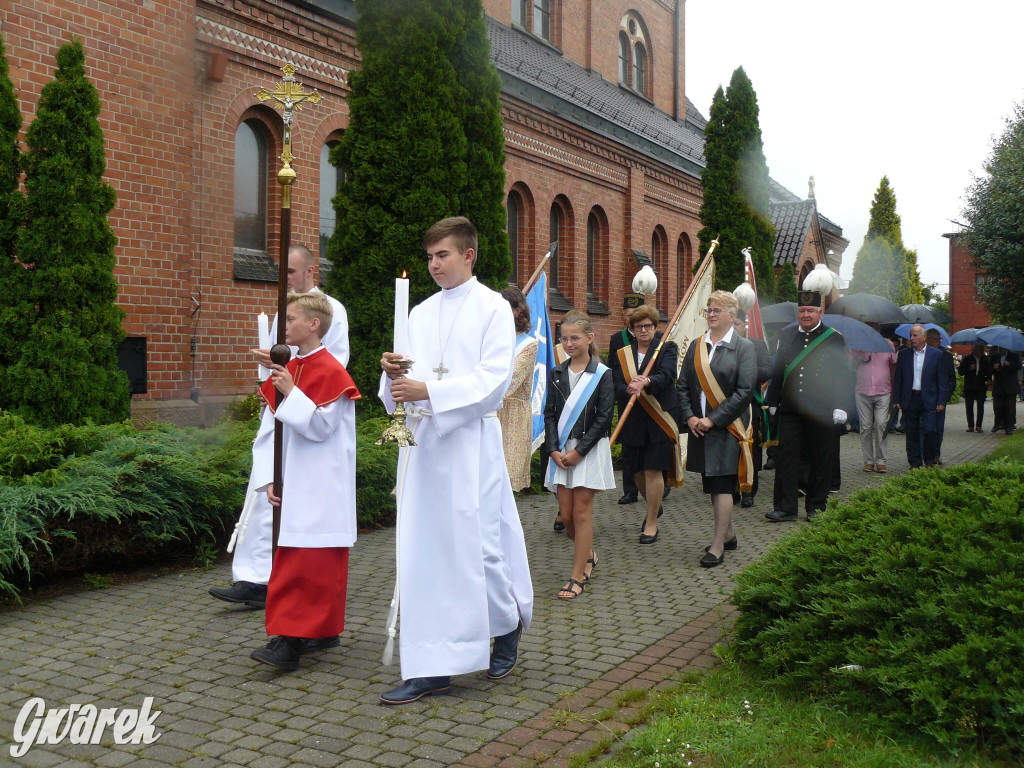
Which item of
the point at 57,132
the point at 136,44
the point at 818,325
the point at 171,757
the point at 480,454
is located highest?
the point at 136,44

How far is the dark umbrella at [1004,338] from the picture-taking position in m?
21.6

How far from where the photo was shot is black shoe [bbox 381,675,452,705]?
166 inches

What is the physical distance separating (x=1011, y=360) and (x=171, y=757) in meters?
20.6

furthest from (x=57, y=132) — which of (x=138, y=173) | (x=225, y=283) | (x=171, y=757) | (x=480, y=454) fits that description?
(x=171, y=757)

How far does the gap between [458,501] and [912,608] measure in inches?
77.5

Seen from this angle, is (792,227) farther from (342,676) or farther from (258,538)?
(342,676)

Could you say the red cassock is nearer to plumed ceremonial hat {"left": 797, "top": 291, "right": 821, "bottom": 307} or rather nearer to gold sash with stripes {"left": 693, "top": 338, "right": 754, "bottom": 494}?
gold sash with stripes {"left": 693, "top": 338, "right": 754, "bottom": 494}

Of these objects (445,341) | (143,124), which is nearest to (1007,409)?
(143,124)

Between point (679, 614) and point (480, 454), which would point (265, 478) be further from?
point (679, 614)

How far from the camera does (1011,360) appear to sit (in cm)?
2041

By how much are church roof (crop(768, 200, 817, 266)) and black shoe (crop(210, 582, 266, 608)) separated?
30.9m

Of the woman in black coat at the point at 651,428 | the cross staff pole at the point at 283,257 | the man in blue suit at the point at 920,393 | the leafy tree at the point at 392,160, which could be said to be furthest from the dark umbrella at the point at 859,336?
the cross staff pole at the point at 283,257

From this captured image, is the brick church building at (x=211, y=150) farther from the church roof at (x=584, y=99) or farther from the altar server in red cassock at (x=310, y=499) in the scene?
the altar server in red cassock at (x=310, y=499)

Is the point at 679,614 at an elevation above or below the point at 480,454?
below
